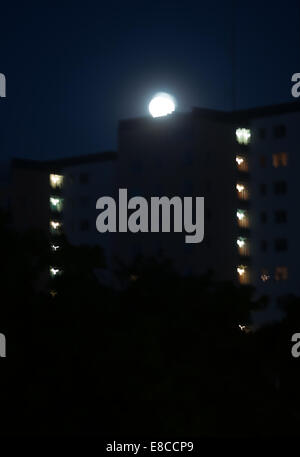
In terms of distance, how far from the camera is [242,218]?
74500 mm

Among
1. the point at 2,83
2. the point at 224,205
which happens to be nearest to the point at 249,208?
the point at 224,205

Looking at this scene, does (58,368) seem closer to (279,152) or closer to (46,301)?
(46,301)

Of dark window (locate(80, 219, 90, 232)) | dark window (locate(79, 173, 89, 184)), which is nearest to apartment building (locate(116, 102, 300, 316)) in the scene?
dark window (locate(79, 173, 89, 184))

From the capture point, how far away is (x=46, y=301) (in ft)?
57.2

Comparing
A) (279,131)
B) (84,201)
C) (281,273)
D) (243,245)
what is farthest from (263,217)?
(84,201)

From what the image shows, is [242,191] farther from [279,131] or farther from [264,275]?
[264,275]

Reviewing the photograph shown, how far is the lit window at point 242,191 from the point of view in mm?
74250

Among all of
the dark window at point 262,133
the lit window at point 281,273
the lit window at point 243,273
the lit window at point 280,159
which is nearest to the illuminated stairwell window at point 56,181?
the dark window at point 262,133

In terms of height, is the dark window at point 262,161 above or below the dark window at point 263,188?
above

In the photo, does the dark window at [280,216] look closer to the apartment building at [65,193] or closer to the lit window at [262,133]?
the lit window at [262,133]

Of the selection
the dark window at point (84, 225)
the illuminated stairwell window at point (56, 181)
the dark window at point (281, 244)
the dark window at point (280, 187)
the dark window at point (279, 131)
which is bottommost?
the dark window at point (281, 244)

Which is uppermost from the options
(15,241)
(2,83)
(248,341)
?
(2,83)

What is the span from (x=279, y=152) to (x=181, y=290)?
50.7m

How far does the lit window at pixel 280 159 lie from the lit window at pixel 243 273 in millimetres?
7535
